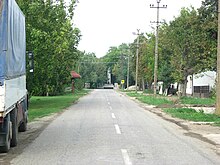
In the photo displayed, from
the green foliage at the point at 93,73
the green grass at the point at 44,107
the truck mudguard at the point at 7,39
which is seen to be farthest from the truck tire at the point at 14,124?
the green foliage at the point at 93,73

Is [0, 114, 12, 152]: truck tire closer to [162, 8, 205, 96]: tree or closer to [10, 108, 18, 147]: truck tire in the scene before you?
[10, 108, 18, 147]: truck tire

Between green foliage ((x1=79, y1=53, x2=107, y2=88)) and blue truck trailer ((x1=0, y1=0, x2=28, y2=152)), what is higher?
green foliage ((x1=79, y1=53, x2=107, y2=88))

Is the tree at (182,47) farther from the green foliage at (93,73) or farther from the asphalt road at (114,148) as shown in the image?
the green foliage at (93,73)

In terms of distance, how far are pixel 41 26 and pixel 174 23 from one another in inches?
935

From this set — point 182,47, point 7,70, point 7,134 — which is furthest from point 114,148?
point 182,47

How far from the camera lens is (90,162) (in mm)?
10641

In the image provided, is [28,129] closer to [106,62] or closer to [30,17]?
[30,17]

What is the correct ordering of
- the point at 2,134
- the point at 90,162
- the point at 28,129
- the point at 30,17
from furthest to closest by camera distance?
the point at 30,17, the point at 28,129, the point at 2,134, the point at 90,162

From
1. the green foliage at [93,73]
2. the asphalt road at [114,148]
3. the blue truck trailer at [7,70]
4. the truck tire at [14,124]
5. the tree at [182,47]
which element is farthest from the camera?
the green foliage at [93,73]

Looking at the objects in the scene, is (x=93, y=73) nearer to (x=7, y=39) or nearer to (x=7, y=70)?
(x=7, y=39)

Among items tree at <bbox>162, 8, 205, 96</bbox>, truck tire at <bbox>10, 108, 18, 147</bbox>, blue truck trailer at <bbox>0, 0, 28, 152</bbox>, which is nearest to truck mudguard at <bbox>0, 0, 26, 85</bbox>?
blue truck trailer at <bbox>0, 0, 28, 152</bbox>

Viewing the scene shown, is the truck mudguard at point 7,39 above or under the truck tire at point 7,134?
above

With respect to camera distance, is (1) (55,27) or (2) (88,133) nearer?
(2) (88,133)

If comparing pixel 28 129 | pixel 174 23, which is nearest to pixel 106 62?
pixel 174 23
